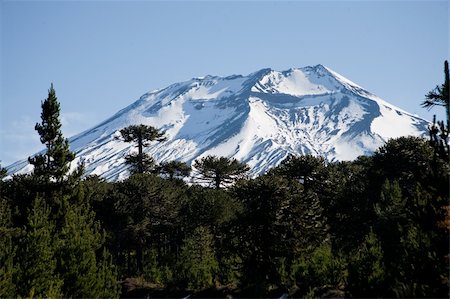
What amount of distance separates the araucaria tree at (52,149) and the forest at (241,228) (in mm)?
65

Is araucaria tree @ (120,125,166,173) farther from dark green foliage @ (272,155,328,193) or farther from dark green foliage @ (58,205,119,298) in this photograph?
dark green foliage @ (58,205,119,298)

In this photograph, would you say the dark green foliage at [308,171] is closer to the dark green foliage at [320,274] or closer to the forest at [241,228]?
the forest at [241,228]

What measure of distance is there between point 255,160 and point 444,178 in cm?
17849

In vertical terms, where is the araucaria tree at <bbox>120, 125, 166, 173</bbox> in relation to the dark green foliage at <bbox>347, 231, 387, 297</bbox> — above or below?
above

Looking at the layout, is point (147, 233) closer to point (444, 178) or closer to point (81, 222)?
point (81, 222)

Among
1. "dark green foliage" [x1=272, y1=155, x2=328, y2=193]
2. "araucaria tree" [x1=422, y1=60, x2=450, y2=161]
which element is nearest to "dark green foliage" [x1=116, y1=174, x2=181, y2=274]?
"dark green foliage" [x1=272, y1=155, x2=328, y2=193]

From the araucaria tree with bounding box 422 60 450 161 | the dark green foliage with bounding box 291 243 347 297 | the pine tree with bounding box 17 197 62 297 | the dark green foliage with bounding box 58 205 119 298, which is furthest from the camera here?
the dark green foliage with bounding box 291 243 347 297

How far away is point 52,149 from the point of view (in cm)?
2823

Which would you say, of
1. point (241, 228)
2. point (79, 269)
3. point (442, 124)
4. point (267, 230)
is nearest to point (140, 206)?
point (241, 228)

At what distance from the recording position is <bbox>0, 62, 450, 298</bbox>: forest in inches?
532

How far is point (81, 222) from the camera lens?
19109mm

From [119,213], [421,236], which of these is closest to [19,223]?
[119,213]

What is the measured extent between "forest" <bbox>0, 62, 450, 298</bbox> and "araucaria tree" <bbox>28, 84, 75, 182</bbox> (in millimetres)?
65

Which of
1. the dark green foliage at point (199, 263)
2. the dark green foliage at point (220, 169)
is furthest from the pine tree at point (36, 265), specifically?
the dark green foliage at point (220, 169)
